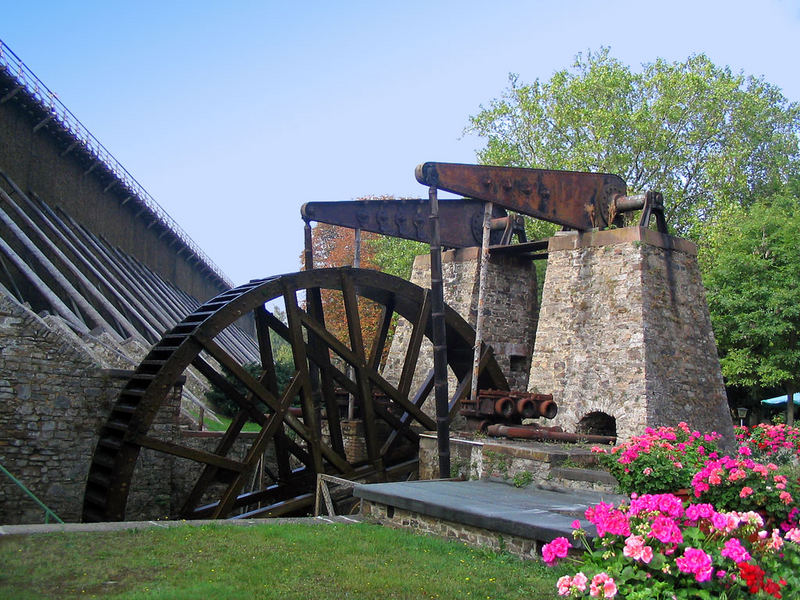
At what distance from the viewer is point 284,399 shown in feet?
33.6

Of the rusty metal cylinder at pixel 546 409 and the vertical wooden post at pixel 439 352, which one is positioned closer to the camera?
the vertical wooden post at pixel 439 352

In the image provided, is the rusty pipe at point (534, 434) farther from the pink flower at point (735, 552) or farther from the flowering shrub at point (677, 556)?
the pink flower at point (735, 552)

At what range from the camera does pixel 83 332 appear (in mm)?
14555

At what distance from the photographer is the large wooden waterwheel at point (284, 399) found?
902cm

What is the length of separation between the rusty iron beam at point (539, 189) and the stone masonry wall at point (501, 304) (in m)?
1.86

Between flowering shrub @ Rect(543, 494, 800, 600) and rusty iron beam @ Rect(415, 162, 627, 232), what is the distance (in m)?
7.04

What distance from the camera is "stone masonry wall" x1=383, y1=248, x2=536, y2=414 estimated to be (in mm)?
14266

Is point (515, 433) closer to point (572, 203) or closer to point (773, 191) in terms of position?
point (572, 203)

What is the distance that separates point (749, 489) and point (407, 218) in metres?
7.73

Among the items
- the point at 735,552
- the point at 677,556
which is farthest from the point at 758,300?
the point at 735,552

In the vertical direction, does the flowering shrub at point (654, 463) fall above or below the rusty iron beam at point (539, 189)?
below

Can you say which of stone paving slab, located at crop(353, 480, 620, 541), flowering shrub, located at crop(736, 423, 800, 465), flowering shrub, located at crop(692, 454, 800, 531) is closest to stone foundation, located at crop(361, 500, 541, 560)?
stone paving slab, located at crop(353, 480, 620, 541)

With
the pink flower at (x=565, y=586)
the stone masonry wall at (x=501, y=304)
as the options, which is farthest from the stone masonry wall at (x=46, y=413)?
the pink flower at (x=565, y=586)

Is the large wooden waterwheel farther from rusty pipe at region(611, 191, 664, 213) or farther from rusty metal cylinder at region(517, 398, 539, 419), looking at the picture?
rusty pipe at region(611, 191, 664, 213)
